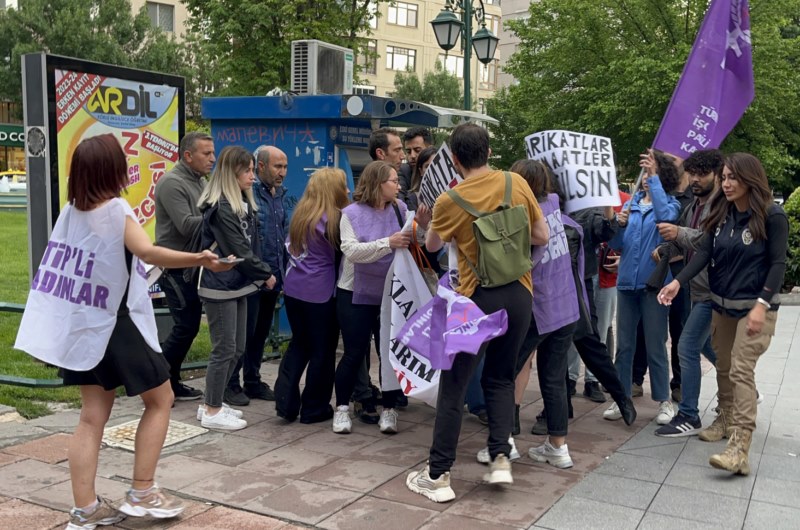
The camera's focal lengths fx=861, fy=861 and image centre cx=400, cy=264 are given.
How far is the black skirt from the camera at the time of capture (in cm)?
374

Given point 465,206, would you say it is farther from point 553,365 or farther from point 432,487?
point 432,487

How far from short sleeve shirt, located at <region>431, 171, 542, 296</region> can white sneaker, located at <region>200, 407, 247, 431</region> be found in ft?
6.33

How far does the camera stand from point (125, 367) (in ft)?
12.3

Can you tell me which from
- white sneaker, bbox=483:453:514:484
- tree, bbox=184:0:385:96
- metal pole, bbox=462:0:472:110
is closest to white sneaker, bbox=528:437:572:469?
white sneaker, bbox=483:453:514:484

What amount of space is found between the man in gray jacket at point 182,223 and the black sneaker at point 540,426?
7.91 ft

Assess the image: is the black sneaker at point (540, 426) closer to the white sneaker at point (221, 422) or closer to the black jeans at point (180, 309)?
the white sneaker at point (221, 422)

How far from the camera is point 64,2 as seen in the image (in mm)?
35906

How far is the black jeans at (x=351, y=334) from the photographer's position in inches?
213

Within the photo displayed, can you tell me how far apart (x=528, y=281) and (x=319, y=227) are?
1.56m

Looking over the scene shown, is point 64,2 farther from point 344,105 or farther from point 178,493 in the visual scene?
point 178,493

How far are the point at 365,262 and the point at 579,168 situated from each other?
1418mm

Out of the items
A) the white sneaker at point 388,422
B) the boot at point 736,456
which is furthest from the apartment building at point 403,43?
the boot at point 736,456

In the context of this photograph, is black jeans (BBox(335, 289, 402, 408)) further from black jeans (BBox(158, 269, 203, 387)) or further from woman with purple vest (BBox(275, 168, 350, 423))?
black jeans (BBox(158, 269, 203, 387))

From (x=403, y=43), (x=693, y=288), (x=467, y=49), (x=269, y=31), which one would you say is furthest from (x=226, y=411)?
(x=403, y=43)
